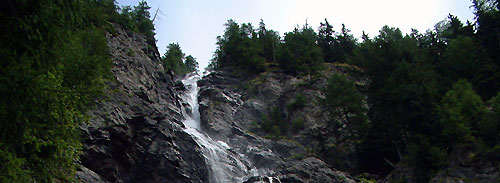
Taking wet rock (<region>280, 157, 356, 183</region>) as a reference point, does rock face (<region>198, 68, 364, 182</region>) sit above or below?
above

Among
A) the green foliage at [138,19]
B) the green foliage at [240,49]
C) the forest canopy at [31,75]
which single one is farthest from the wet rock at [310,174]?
the green foliage at [138,19]

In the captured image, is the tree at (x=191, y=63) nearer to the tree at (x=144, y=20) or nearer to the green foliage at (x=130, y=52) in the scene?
the tree at (x=144, y=20)

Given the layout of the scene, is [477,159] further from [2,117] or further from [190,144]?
[2,117]

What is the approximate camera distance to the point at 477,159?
79.4 ft

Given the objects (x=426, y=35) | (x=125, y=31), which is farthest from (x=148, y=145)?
(x=426, y=35)

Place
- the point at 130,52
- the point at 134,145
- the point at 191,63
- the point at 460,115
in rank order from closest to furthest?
1. the point at 460,115
2. the point at 134,145
3. the point at 130,52
4. the point at 191,63

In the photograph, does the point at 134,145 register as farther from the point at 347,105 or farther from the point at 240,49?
the point at 240,49

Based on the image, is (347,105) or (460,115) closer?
(460,115)

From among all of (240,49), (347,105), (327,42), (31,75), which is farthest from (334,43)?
(31,75)

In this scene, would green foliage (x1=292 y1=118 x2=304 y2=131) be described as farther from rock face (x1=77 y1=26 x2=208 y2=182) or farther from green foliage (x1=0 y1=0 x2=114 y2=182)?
green foliage (x1=0 y1=0 x2=114 y2=182)

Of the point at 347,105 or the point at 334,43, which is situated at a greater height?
the point at 334,43

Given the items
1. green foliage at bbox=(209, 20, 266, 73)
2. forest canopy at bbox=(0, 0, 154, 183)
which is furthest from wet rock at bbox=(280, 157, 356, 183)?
green foliage at bbox=(209, 20, 266, 73)

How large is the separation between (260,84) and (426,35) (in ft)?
119

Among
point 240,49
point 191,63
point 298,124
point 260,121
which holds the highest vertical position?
point 191,63
